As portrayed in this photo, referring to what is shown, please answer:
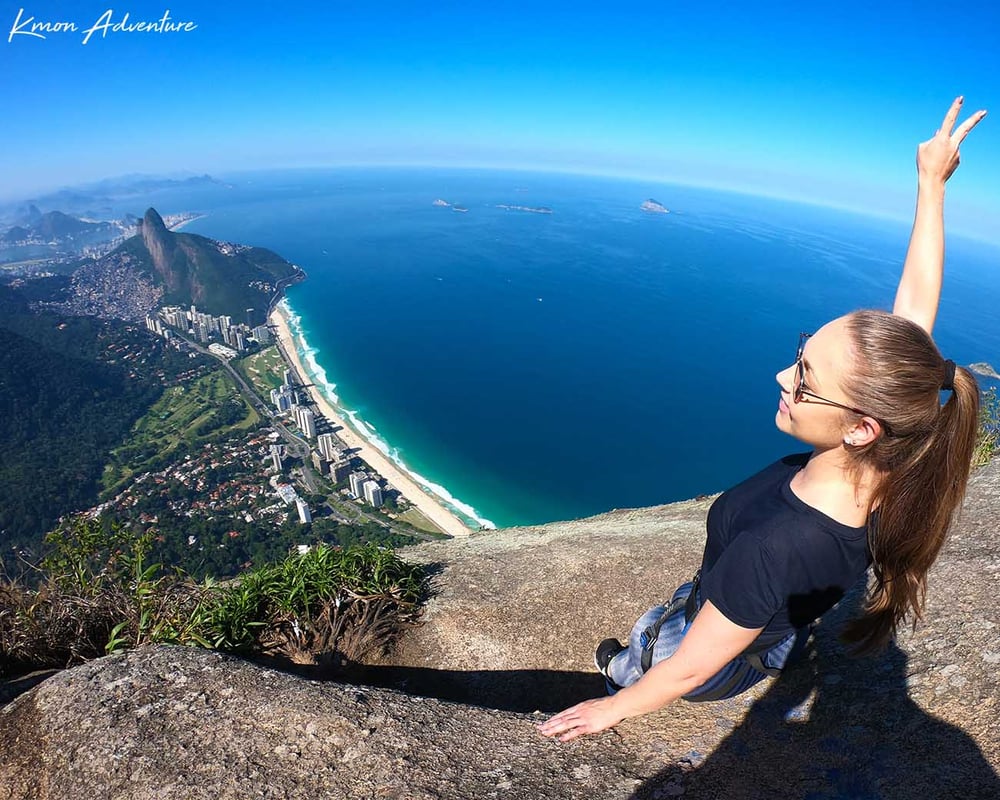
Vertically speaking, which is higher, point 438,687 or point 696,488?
point 438,687

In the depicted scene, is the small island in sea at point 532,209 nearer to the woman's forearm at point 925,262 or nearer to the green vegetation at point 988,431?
the green vegetation at point 988,431

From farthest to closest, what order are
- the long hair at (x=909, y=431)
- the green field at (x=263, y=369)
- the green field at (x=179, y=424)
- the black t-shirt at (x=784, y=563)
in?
the green field at (x=263, y=369), the green field at (x=179, y=424), the black t-shirt at (x=784, y=563), the long hair at (x=909, y=431)

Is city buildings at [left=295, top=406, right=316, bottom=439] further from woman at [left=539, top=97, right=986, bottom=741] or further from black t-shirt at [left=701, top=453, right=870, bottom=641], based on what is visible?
black t-shirt at [left=701, top=453, right=870, bottom=641]

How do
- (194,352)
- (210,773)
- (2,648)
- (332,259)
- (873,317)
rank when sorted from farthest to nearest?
(332,259)
(194,352)
(2,648)
(210,773)
(873,317)

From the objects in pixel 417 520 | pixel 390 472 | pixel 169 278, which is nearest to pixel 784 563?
pixel 417 520

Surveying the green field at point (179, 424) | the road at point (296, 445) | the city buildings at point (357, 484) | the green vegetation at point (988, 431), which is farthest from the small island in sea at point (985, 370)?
the green field at point (179, 424)

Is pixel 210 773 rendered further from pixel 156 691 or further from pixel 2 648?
pixel 2 648

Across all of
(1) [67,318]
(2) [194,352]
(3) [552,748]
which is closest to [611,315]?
(2) [194,352]
